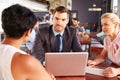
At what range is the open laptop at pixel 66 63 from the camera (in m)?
1.76

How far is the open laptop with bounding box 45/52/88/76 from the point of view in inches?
69.2

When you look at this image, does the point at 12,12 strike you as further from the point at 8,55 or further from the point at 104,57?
the point at 104,57

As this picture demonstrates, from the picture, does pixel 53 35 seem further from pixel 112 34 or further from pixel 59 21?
pixel 112 34

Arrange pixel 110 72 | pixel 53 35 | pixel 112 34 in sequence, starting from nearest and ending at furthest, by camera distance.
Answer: pixel 110 72 → pixel 112 34 → pixel 53 35

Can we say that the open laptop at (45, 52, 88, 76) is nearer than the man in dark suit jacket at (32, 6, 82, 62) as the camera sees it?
Yes

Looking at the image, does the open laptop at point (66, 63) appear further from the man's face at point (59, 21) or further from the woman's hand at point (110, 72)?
the man's face at point (59, 21)

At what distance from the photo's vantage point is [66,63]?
1.81 m

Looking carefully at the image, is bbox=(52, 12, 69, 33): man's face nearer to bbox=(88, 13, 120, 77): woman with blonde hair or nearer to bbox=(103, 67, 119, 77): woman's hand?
bbox=(88, 13, 120, 77): woman with blonde hair

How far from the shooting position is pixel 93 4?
11.2 meters

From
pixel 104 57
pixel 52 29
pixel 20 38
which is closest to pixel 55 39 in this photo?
pixel 52 29

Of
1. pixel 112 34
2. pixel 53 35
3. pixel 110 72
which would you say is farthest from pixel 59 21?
pixel 110 72

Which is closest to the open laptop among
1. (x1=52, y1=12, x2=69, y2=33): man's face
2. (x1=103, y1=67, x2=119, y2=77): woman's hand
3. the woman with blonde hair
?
(x1=103, y1=67, x2=119, y2=77): woman's hand

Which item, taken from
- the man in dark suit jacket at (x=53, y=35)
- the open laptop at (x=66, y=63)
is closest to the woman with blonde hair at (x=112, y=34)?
the man in dark suit jacket at (x=53, y=35)

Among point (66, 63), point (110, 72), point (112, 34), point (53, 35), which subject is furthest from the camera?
point (53, 35)
